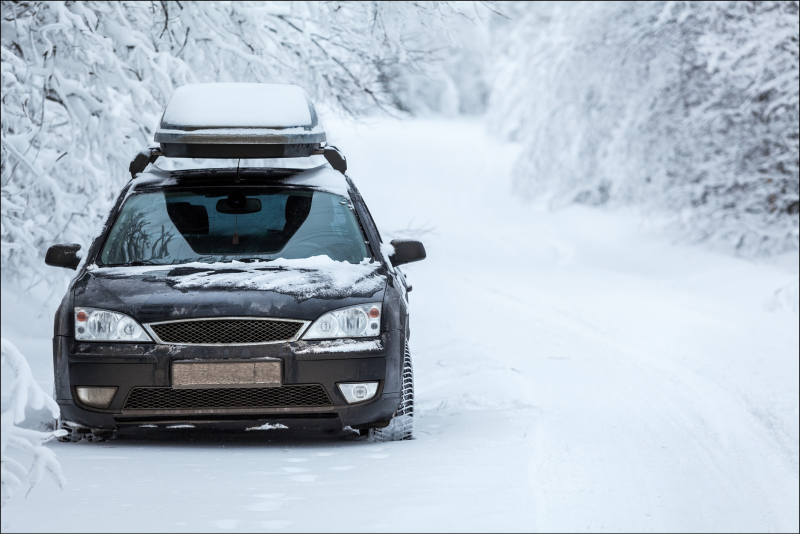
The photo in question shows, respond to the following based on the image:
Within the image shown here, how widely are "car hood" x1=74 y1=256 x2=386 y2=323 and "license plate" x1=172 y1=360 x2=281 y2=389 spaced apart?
239mm

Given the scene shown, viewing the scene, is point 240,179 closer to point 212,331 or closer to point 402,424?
point 212,331

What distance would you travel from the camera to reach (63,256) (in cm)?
541

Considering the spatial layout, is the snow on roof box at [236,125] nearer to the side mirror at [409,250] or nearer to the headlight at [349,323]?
the side mirror at [409,250]

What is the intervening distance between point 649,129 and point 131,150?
412 inches

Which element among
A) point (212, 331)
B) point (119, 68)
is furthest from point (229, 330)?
point (119, 68)

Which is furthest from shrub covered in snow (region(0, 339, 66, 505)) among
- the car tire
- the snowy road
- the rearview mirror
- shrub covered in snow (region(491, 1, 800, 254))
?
shrub covered in snow (region(491, 1, 800, 254))

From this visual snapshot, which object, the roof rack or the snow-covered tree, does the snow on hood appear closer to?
the roof rack

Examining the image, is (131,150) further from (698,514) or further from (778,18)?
(778,18)

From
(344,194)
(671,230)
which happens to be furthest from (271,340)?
(671,230)

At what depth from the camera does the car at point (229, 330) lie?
15.4 ft

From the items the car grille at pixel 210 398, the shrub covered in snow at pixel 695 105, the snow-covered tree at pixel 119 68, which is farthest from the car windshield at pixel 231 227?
the shrub covered in snow at pixel 695 105

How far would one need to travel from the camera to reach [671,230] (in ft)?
62.0

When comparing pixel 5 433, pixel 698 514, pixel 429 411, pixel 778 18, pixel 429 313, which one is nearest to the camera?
pixel 5 433

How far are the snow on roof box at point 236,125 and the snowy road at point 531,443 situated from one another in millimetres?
1674
